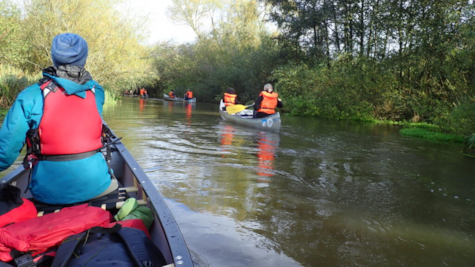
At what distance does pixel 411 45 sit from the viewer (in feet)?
46.4

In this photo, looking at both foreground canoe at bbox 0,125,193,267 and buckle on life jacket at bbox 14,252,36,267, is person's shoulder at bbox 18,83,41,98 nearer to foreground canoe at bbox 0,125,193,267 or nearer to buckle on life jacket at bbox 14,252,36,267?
foreground canoe at bbox 0,125,193,267

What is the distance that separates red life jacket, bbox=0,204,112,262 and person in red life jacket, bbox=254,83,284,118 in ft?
29.1

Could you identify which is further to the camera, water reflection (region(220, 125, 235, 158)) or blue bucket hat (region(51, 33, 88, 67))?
water reflection (region(220, 125, 235, 158))

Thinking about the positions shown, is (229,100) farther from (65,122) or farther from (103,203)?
(65,122)

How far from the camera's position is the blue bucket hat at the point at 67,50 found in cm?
249

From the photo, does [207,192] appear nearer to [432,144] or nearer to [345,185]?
[345,185]

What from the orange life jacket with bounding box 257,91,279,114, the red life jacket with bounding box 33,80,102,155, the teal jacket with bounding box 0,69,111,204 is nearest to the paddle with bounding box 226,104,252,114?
the orange life jacket with bounding box 257,91,279,114

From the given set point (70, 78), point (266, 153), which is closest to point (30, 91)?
point (70, 78)

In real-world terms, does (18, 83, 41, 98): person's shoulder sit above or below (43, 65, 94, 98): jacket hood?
below

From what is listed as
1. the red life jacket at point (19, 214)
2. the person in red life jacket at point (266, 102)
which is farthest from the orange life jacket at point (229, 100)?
the red life jacket at point (19, 214)

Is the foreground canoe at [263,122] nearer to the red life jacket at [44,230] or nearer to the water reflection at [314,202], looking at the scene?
the water reflection at [314,202]

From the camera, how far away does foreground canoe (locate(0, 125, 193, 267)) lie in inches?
74.1

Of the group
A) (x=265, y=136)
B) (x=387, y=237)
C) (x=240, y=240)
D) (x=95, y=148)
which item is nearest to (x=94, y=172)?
(x=95, y=148)

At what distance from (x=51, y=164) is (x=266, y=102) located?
889cm
